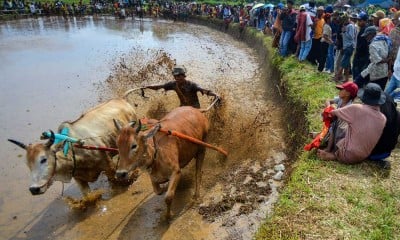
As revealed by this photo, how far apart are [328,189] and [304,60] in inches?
282

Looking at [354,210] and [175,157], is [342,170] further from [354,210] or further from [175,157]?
[175,157]

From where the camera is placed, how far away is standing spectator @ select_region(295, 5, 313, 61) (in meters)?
10.9

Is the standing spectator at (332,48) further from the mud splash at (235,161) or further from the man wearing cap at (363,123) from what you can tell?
the man wearing cap at (363,123)

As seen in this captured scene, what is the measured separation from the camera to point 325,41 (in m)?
10.3

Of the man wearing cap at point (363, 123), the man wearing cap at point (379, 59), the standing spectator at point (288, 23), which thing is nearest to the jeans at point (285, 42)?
the standing spectator at point (288, 23)

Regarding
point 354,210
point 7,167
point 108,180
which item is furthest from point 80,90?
point 354,210

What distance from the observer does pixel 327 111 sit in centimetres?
579

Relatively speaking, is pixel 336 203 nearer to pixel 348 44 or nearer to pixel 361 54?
pixel 361 54

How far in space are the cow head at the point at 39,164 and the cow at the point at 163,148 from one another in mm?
1101

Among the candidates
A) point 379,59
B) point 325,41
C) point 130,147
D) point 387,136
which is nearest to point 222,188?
point 130,147

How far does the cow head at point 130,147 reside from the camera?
4.59m

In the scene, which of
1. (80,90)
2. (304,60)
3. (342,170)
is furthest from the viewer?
(80,90)

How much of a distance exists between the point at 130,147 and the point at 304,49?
8.34 m

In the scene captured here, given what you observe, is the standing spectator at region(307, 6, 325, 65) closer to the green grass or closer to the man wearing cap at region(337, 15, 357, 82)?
the man wearing cap at region(337, 15, 357, 82)
